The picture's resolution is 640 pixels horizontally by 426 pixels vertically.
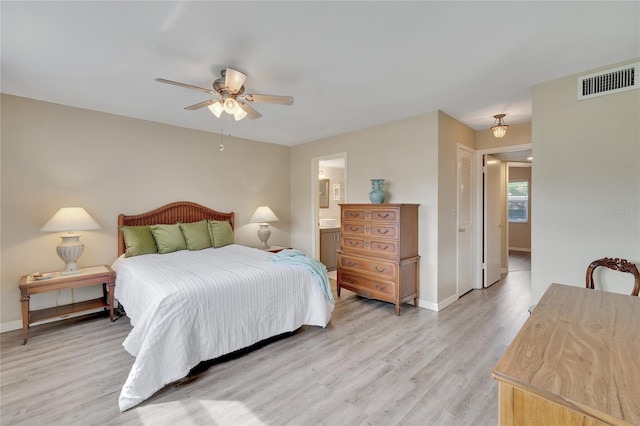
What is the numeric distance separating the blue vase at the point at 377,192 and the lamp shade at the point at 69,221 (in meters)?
3.39

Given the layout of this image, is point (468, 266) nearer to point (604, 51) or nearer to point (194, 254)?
point (604, 51)

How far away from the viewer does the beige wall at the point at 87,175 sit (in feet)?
10.1

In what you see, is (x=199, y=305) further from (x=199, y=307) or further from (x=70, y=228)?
(x=70, y=228)

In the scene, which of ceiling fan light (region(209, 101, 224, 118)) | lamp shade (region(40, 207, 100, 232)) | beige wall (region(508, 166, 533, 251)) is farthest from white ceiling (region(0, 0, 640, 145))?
beige wall (region(508, 166, 533, 251))

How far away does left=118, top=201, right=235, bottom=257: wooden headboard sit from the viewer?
12.3 ft

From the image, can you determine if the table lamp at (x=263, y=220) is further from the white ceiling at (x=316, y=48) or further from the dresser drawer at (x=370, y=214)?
the white ceiling at (x=316, y=48)

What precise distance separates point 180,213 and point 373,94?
3191 mm

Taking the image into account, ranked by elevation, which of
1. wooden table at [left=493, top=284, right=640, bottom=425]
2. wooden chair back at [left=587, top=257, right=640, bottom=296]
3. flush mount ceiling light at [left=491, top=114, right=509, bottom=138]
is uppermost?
flush mount ceiling light at [left=491, top=114, right=509, bottom=138]

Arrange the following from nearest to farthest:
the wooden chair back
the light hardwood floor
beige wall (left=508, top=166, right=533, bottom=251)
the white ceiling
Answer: the white ceiling
the light hardwood floor
the wooden chair back
beige wall (left=508, top=166, right=533, bottom=251)

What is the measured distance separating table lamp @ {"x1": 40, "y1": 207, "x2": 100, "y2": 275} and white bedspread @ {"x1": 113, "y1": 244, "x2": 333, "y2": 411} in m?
0.41

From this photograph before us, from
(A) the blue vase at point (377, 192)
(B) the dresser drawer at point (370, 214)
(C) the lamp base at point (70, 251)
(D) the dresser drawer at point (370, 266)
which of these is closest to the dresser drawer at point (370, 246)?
(D) the dresser drawer at point (370, 266)

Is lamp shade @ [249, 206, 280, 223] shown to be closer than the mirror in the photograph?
Yes

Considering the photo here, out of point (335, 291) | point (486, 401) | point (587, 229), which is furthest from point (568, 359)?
point (335, 291)

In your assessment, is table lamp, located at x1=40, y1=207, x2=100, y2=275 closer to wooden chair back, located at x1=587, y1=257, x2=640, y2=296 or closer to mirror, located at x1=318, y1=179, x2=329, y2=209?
mirror, located at x1=318, y1=179, x2=329, y2=209
